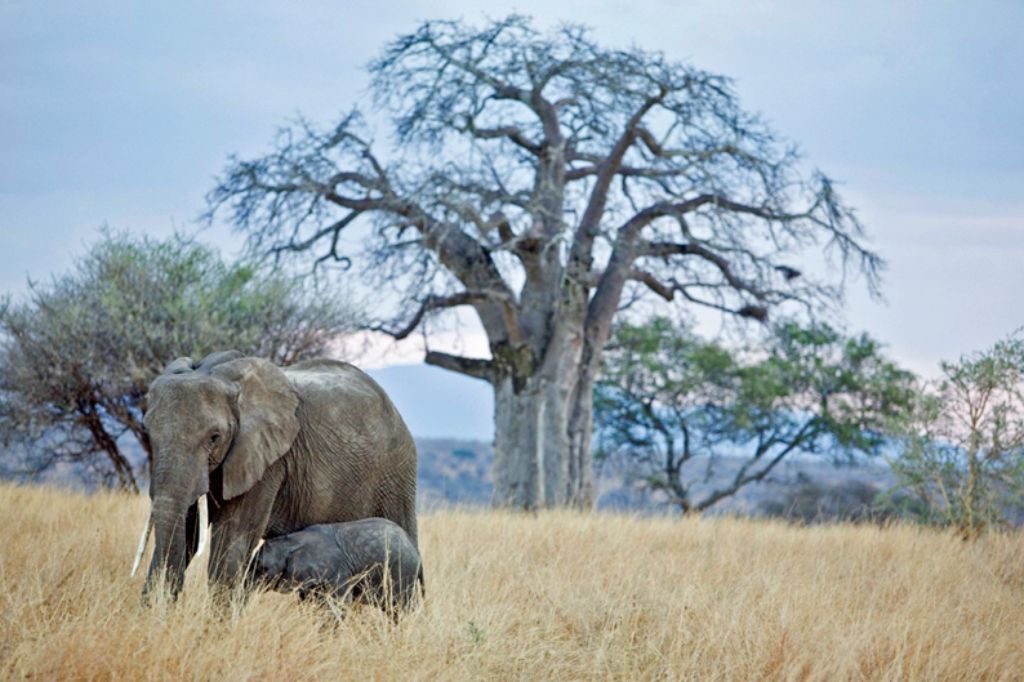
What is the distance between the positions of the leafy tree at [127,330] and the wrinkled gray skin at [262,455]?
719 cm

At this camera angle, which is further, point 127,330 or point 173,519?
point 127,330

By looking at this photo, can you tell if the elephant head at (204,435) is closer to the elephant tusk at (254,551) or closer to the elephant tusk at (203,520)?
the elephant tusk at (203,520)

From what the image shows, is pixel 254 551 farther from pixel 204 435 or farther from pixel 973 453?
pixel 973 453

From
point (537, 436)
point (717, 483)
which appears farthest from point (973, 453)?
point (717, 483)

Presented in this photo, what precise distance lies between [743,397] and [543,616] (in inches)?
690

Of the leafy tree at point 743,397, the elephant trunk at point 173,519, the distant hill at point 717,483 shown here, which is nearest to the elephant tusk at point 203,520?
the elephant trunk at point 173,519

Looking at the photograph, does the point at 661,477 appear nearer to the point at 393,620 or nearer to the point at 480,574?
the point at 480,574

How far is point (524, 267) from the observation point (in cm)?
1568

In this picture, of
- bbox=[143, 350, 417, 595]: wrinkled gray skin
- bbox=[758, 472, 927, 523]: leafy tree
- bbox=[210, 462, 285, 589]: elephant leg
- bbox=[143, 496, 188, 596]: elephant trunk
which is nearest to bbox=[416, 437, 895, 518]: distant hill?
bbox=[758, 472, 927, 523]: leafy tree

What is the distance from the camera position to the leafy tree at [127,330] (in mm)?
13211

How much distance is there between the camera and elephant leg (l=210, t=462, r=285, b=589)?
5641 millimetres

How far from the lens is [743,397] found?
77.2 ft

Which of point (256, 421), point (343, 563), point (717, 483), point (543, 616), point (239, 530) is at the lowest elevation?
point (543, 616)

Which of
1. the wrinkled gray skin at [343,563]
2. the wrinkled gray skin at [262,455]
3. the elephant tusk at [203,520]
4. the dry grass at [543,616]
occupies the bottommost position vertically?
the dry grass at [543,616]
